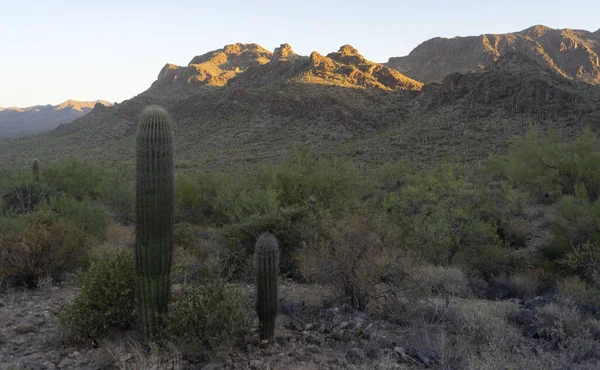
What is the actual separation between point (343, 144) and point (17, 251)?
37.0 meters

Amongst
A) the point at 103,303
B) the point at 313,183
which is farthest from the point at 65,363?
the point at 313,183

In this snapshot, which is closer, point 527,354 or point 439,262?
point 527,354

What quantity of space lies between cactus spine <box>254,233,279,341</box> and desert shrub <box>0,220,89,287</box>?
4.34 m

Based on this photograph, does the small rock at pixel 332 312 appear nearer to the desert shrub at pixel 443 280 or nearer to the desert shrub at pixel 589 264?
the desert shrub at pixel 443 280

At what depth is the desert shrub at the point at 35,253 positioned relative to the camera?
7320 millimetres

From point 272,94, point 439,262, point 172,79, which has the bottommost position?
point 439,262

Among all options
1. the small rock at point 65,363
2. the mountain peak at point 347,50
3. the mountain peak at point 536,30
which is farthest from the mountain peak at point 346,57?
the small rock at point 65,363

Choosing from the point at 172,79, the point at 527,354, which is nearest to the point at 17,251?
the point at 527,354

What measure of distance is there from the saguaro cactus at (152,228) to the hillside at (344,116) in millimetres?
24741

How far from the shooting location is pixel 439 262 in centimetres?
968

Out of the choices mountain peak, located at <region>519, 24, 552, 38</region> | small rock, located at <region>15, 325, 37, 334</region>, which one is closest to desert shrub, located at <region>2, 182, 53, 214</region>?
small rock, located at <region>15, 325, 37, 334</region>

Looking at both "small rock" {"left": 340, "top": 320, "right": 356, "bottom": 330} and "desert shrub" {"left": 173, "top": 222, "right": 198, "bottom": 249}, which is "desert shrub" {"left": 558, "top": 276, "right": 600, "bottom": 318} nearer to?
"small rock" {"left": 340, "top": 320, "right": 356, "bottom": 330}

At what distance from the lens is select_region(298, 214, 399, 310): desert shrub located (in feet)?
22.6

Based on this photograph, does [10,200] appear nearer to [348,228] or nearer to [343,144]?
[348,228]
